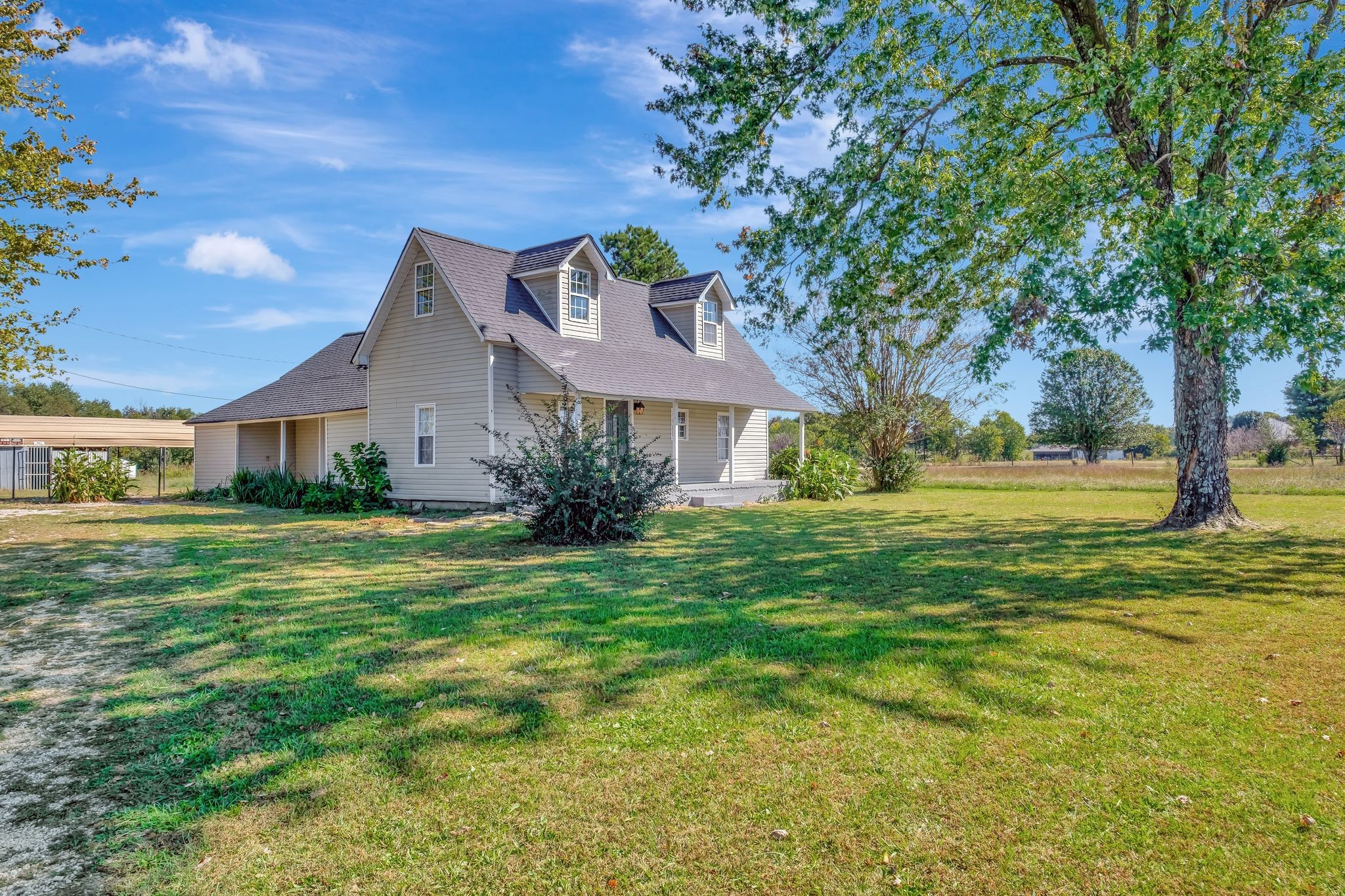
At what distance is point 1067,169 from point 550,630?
33.8ft

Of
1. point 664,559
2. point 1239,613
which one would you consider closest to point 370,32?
point 664,559

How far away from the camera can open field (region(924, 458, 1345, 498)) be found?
22.2 metres

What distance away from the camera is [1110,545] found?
1052cm

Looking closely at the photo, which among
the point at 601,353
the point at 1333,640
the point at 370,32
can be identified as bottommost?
the point at 1333,640

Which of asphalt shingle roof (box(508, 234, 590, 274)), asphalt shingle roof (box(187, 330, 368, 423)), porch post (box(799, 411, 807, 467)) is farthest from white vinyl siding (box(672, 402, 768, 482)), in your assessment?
asphalt shingle roof (box(187, 330, 368, 423))

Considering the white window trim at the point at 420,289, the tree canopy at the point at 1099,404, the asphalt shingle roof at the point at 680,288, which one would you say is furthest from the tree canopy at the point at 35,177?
the tree canopy at the point at 1099,404

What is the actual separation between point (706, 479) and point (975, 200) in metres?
13.2

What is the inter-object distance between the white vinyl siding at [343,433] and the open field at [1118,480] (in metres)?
20.7

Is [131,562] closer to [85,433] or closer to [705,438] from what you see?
[705,438]

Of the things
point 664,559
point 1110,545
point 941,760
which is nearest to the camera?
point 941,760

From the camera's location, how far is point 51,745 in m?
3.66

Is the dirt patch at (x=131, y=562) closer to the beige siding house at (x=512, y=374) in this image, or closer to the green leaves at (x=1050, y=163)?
the beige siding house at (x=512, y=374)

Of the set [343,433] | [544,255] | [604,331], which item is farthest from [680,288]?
[343,433]

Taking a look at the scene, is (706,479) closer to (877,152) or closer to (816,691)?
(877,152)
